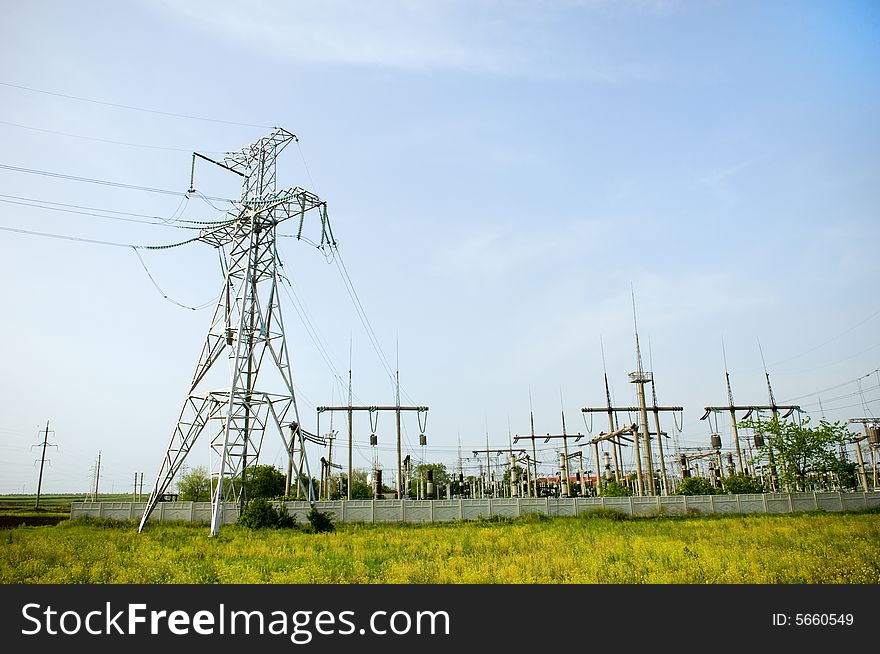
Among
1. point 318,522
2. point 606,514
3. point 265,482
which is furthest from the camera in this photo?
point 265,482

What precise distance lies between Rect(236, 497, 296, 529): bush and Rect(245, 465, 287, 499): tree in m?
25.9

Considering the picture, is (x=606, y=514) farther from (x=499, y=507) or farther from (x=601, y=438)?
(x=601, y=438)

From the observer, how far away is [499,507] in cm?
3619

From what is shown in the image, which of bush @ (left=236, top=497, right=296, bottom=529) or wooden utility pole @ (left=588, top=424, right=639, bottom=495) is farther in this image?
wooden utility pole @ (left=588, top=424, right=639, bottom=495)

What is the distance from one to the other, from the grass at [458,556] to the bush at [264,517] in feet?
3.93

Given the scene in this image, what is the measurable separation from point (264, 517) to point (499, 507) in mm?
15071

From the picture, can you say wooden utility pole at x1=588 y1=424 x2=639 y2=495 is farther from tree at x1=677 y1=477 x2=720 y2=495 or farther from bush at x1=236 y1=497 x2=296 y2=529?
bush at x1=236 y1=497 x2=296 y2=529

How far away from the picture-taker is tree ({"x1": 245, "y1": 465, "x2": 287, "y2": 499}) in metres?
55.3

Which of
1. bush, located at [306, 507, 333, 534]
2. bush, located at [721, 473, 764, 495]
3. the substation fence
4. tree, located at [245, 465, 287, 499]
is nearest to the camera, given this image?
bush, located at [306, 507, 333, 534]

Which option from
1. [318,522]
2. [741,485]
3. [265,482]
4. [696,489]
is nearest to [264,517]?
[318,522]

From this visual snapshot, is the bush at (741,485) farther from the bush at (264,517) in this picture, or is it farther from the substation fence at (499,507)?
the bush at (264,517)

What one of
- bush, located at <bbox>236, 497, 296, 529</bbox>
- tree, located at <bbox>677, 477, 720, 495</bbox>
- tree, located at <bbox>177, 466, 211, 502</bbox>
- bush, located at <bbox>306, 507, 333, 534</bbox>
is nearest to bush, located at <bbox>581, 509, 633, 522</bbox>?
bush, located at <bbox>306, 507, 333, 534</bbox>

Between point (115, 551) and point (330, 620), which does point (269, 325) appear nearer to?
point (115, 551)

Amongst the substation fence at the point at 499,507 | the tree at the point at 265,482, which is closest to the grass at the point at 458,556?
the substation fence at the point at 499,507
